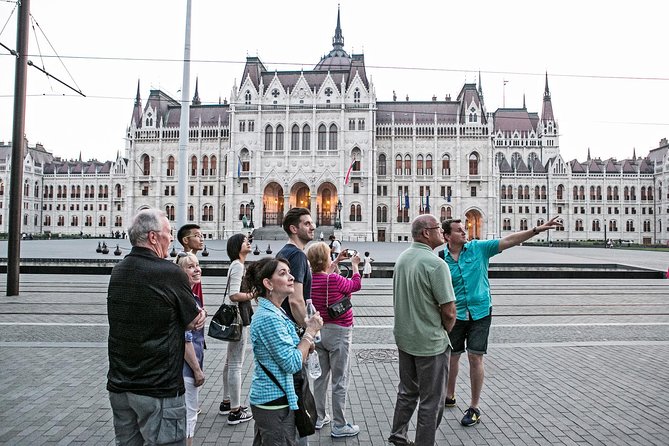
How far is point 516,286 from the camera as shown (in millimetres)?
15594

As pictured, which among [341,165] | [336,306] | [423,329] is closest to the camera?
[423,329]

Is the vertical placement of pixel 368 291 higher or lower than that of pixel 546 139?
lower

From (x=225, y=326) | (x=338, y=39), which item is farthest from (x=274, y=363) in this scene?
(x=338, y=39)

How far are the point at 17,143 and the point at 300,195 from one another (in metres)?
48.1

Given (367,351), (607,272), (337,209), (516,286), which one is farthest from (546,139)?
(367,351)

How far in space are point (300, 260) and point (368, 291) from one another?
10510 millimetres

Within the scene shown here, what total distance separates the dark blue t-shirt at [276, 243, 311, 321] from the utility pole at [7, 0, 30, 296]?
11247mm

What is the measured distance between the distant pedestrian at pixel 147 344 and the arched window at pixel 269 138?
56.5 meters

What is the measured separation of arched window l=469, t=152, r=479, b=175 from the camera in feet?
196

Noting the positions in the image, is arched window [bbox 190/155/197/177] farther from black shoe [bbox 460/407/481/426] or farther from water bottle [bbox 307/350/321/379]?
water bottle [bbox 307/350/321/379]

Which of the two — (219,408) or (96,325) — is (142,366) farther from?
(96,325)

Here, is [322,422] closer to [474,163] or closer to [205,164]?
[474,163]

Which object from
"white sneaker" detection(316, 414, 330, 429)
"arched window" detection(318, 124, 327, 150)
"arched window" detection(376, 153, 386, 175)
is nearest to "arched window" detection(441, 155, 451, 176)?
"arched window" detection(376, 153, 386, 175)

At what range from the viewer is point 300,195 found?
6041cm
